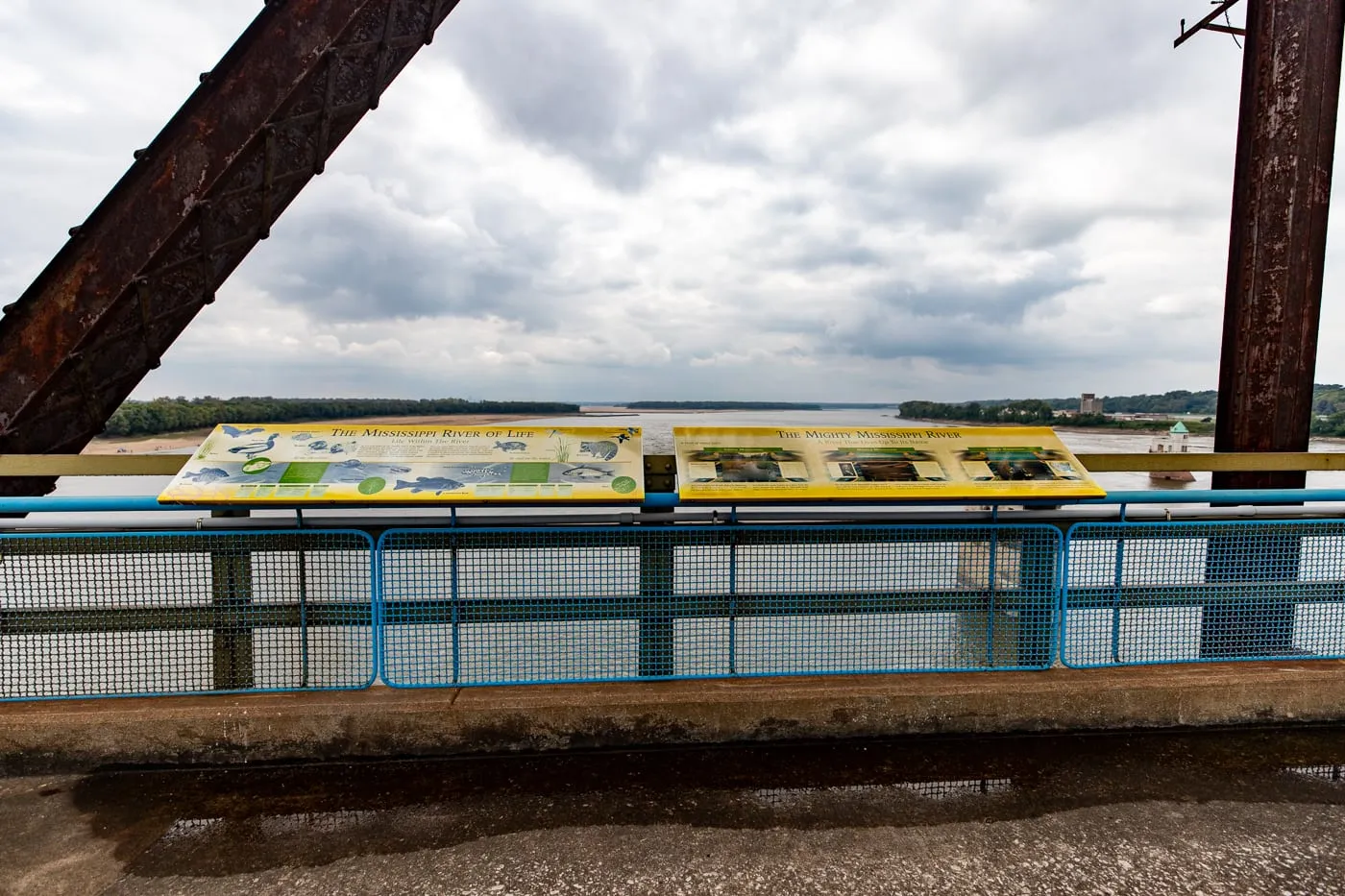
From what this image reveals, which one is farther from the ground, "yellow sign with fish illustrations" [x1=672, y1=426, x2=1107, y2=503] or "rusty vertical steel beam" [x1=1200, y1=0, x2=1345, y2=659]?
"rusty vertical steel beam" [x1=1200, y1=0, x2=1345, y2=659]

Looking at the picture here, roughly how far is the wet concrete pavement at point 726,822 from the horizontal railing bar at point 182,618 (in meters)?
0.67

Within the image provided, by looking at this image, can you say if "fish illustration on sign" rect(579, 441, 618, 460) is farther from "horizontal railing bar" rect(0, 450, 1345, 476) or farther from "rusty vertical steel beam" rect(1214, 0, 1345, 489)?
"rusty vertical steel beam" rect(1214, 0, 1345, 489)

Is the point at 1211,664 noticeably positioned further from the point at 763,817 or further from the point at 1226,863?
the point at 763,817

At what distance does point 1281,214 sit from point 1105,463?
77.3 inches

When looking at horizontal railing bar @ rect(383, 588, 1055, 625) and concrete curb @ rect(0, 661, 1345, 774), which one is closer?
concrete curb @ rect(0, 661, 1345, 774)

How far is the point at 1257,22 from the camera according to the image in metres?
4.17

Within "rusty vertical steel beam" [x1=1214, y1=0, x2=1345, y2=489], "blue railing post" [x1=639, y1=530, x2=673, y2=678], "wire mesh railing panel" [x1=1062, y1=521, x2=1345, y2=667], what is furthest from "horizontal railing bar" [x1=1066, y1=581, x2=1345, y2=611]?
"blue railing post" [x1=639, y1=530, x2=673, y2=678]

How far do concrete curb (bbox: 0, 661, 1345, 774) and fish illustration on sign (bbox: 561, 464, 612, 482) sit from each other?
111 cm

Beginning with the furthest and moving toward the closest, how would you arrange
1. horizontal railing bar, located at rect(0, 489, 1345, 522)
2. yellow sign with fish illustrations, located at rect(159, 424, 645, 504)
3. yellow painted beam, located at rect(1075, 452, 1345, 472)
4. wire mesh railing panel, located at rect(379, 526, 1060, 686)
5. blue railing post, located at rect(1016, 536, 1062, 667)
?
yellow painted beam, located at rect(1075, 452, 1345, 472) → blue railing post, located at rect(1016, 536, 1062, 667) → wire mesh railing panel, located at rect(379, 526, 1060, 686) → horizontal railing bar, located at rect(0, 489, 1345, 522) → yellow sign with fish illustrations, located at rect(159, 424, 645, 504)

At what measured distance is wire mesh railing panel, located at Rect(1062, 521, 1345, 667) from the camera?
370cm

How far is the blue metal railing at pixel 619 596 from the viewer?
3.31 meters

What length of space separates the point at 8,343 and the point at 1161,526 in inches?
297

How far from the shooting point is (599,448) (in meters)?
3.48

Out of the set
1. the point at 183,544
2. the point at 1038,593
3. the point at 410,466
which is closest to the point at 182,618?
the point at 183,544
